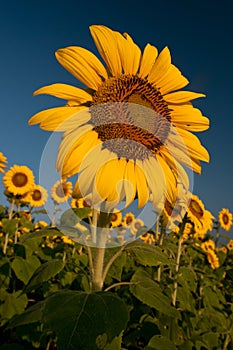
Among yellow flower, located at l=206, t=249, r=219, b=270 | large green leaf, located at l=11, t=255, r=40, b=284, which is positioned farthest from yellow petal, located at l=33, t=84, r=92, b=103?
yellow flower, located at l=206, t=249, r=219, b=270

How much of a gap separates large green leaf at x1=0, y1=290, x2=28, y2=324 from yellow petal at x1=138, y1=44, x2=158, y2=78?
3.23 m

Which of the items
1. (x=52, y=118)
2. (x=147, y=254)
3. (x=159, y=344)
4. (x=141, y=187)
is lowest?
(x=159, y=344)

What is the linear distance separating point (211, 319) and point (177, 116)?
3534 millimetres

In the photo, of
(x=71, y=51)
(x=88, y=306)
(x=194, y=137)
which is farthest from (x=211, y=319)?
(x=71, y=51)

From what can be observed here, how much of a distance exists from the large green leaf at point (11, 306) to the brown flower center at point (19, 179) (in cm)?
393

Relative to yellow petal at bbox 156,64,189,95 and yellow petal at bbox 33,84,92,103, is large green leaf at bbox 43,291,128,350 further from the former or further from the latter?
yellow petal at bbox 156,64,189,95

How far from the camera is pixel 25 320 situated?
2.03 m

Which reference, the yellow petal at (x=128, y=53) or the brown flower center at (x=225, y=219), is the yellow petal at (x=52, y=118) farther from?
the brown flower center at (x=225, y=219)

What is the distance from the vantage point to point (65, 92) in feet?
6.62

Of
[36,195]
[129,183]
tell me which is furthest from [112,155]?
[36,195]

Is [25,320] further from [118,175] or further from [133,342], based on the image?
[133,342]

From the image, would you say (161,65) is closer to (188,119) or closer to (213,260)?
(188,119)

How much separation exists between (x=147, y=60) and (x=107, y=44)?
0.27 meters

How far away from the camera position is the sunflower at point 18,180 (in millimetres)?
8055
